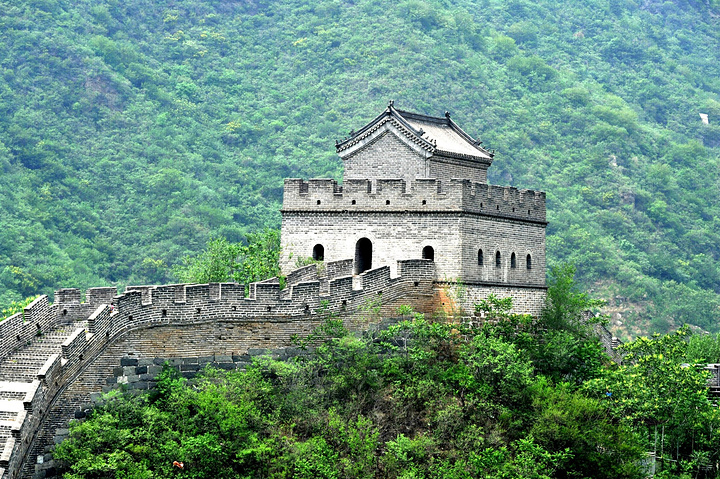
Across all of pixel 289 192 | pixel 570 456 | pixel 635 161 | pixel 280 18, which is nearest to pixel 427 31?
pixel 280 18

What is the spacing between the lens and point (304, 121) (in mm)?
90562

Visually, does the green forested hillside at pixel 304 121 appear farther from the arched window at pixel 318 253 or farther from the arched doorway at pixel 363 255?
the arched doorway at pixel 363 255

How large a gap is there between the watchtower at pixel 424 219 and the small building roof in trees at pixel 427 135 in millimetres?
45

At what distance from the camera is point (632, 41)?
370 ft

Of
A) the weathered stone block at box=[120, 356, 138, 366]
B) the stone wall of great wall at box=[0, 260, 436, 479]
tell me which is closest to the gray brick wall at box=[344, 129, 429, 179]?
the stone wall of great wall at box=[0, 260, 436, 479]

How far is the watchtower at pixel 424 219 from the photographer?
37.0 metres

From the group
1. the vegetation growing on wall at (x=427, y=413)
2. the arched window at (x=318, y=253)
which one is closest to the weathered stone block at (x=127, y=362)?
the vegetation growing on wall at (x=427, y=413)

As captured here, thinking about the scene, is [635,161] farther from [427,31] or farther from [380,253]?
[380,253]

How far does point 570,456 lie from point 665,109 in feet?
254

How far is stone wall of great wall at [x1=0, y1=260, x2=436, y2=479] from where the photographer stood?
2912 cm

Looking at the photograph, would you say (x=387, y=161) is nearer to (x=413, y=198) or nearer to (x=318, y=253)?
(x=413, y=198)

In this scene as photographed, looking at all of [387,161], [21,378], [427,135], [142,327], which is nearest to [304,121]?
[387,161]

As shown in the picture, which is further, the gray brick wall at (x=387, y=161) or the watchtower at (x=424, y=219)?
the gray brick wall at (x=387, y=161)

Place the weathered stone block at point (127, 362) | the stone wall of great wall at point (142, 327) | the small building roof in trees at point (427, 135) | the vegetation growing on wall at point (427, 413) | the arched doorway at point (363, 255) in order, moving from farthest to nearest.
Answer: the small building roof in trees at point (427, 135) < the arched doorway at point (363, 255) < the weathered stone block at point (127, 362) < the vegetation growing on wall at point (427, 413) < the stone wall of great wall at point (142, 327)
